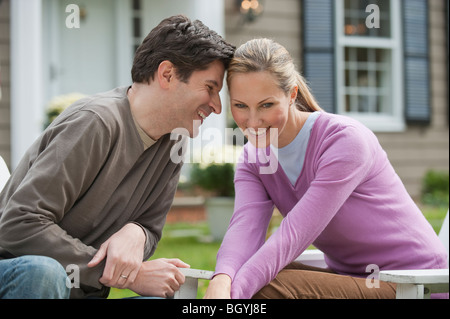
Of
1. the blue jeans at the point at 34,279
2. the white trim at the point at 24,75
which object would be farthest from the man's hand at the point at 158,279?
the white trim at the point at 24,75

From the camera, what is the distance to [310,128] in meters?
1.90

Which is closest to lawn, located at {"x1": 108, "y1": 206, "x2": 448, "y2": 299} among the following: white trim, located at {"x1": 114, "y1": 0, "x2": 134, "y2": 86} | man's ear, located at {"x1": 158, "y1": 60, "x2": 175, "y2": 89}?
man's ear, located at {"x1": 158, "y1": 60, "x2": 175, "y2": 89}

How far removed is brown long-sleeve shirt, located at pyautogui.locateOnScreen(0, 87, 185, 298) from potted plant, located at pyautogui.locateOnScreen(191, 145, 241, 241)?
3175mm

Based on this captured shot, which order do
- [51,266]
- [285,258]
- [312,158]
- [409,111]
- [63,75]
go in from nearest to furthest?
1. [51,266]
2. [285,258]
3. [312,158]
4. [63,75]
5. [409,111]

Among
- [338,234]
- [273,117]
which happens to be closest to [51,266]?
[273,117]

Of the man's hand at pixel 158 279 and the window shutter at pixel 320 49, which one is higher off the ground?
the window shutter at pixel 320 49

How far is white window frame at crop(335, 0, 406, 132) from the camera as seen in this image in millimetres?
7500

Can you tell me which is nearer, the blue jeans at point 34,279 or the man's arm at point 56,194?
the blue jeans at point 34,279

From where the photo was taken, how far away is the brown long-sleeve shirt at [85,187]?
155 cm

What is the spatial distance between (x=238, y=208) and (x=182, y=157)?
0.26m

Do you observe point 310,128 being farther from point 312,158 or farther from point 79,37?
point 79,37

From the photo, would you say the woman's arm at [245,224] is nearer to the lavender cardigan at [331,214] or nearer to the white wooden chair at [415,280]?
the lavender cardigan at [331,214]

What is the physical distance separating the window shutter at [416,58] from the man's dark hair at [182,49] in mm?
6333

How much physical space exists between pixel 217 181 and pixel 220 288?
3595 millimetres
